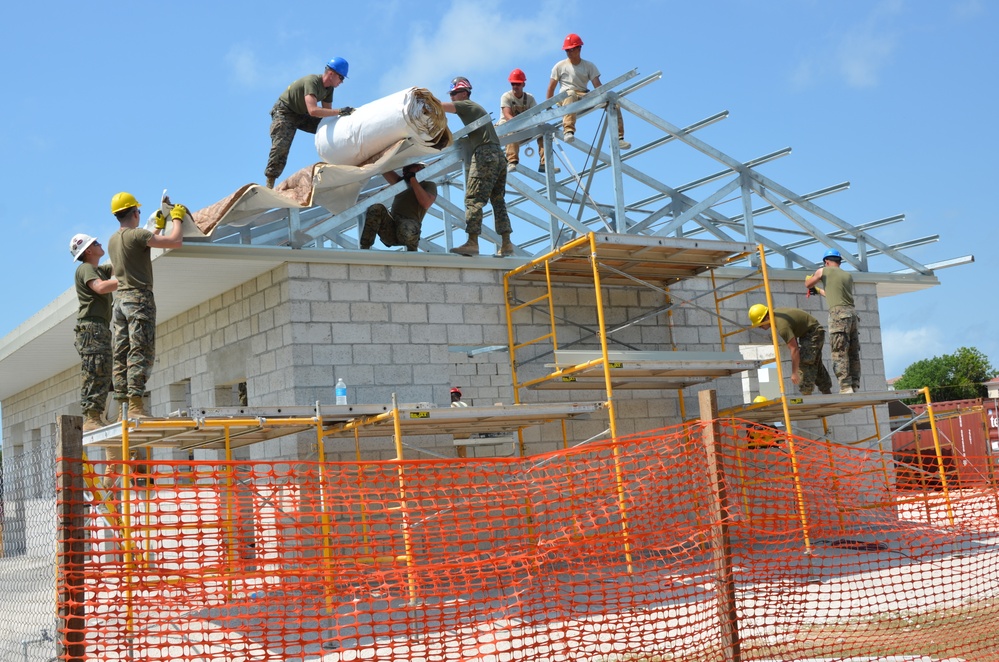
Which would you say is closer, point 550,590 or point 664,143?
point 550,590

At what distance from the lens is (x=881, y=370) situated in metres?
15.2

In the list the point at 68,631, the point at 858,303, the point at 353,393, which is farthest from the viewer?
the point at 858,303

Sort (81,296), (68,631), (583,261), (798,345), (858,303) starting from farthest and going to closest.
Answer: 1. (858,303)
2. (798,345)
3. (583,261)
4. (81,296)
5. (68,631)

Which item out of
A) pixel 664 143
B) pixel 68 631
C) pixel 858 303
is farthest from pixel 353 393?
pixel 858 303

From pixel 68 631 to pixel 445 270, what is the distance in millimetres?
7597

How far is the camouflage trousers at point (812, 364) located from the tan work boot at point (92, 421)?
8.27 m

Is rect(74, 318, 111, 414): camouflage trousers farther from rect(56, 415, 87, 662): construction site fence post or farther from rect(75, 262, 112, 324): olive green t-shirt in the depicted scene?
rect(56, 415, 87, 662): construction site fence post

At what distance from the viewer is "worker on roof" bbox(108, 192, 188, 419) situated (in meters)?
9.40

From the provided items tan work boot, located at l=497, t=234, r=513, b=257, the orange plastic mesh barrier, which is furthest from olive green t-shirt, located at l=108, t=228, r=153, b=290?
tan work boot, located at l=497, t=234, r=513, b=257

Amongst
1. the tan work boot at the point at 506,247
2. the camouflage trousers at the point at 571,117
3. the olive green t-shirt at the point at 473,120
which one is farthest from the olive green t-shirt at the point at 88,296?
the camouflage trousers at the point at 571,117

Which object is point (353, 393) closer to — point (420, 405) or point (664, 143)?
point (420, 405)

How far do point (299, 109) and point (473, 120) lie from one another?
1.90 metres

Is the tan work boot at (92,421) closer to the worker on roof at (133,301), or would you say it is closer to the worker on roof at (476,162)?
the worker on roof at (133,301)

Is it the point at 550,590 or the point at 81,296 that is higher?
the point at 81,296
